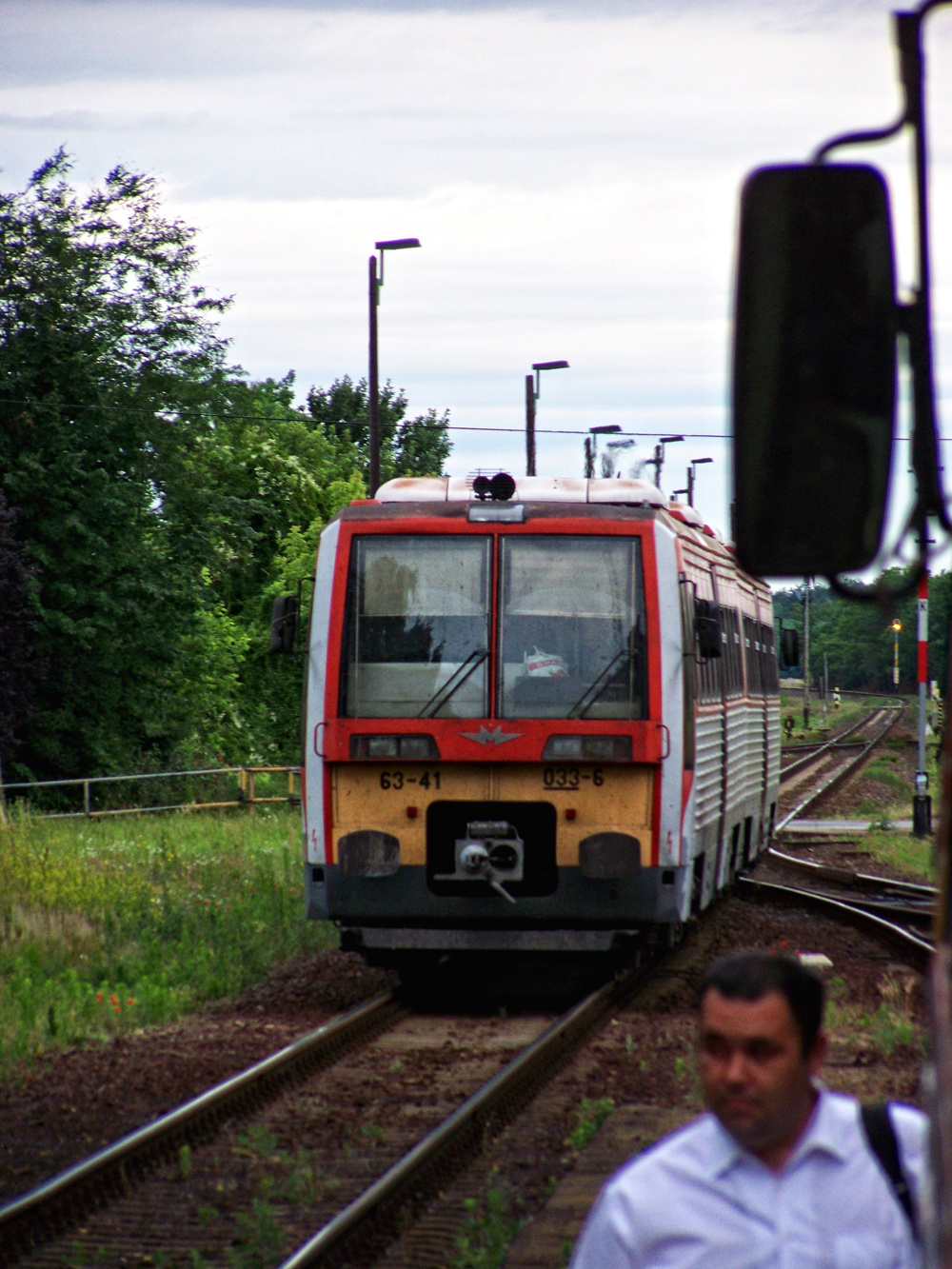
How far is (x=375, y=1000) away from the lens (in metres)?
12.2

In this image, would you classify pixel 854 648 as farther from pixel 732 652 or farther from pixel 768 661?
pixel 732 652

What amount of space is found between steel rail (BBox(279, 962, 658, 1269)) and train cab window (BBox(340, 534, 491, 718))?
2.17m

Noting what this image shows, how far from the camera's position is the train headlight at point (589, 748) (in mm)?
11969

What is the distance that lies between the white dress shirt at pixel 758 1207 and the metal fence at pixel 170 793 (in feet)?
84.1

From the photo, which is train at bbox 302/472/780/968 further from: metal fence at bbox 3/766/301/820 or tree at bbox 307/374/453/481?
tree at bbox 307/374/453/481

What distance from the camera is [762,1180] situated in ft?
9.82

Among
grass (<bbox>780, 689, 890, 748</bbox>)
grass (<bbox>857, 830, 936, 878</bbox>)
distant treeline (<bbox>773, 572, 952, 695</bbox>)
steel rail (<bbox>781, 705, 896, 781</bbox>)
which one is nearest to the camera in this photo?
grass (<bbox>857, 830, 936, 878</bbox>)

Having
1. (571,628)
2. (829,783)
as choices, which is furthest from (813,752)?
(571,628)

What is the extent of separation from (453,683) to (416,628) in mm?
447

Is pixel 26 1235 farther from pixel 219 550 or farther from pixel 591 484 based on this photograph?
pixel 219 550

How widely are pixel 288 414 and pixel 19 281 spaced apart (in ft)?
125

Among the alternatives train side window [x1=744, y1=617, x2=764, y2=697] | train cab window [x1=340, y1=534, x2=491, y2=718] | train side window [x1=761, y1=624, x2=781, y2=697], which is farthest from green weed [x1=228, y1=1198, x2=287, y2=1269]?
train side window [x1=761, y1=624, x2=781, y2=697]

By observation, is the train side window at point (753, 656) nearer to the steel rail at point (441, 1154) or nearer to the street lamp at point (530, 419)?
the steel rail at point (441, 1154)

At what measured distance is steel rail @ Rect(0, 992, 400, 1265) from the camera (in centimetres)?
700
